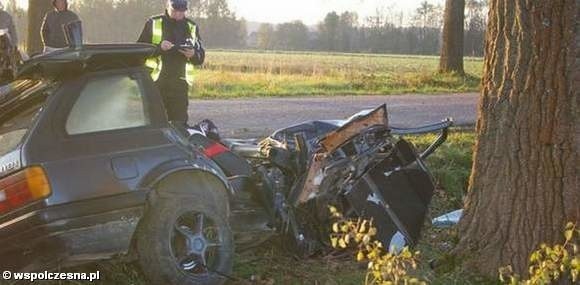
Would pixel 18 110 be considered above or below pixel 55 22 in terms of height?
below

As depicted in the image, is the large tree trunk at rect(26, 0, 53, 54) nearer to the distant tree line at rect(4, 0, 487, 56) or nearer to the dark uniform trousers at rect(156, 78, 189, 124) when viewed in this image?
the dark uniform trousers at rect(156, 78, 189, 124)

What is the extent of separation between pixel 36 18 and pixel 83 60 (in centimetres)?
888

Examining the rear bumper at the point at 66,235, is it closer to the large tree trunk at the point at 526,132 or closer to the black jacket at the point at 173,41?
the large tree trunk at the point at 526,132

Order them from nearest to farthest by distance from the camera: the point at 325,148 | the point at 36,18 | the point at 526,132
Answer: the point at 526,132 → the point at 325,148 → the point at 36,18

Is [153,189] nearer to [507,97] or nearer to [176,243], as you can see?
[176,243]

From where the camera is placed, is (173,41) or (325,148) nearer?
(325,148)

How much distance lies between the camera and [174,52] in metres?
7.20

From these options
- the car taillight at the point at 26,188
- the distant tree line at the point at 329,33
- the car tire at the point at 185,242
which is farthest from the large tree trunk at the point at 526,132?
the distant tree line at the point at 329,33

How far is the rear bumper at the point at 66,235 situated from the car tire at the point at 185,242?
0.54 ft

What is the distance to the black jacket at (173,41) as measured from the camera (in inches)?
285

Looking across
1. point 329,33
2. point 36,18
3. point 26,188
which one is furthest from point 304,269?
point 329,33

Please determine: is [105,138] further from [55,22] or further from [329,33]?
[329,33]

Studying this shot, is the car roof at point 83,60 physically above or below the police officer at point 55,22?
below

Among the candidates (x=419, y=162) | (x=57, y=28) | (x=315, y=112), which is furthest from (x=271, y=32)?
(x=419, y=162)
